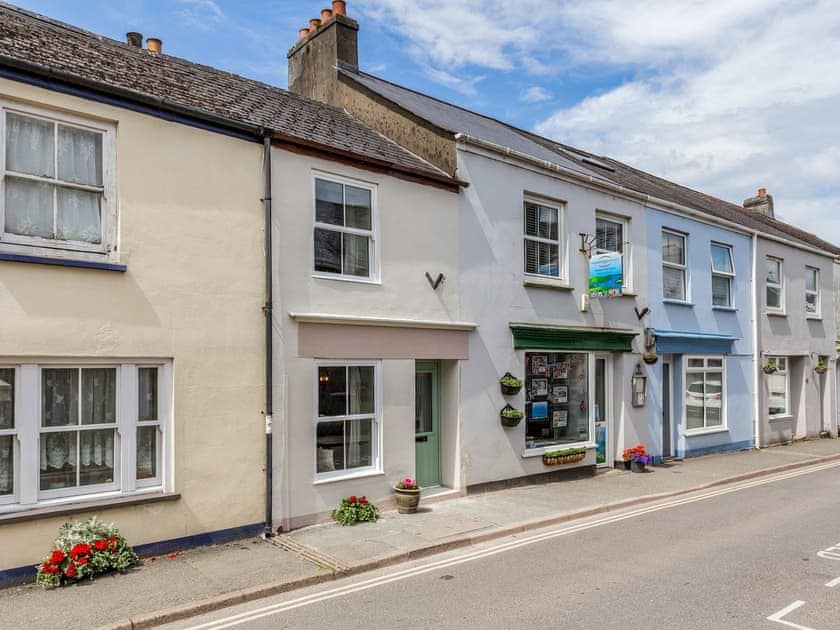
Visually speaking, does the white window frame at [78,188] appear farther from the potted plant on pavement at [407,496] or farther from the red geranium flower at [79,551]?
the potted plant on pavement at [407,496]

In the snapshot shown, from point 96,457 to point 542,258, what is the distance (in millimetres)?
9045

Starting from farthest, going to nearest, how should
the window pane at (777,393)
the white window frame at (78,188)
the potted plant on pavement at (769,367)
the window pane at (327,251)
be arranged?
the window pane at (777,393) → the potted plant on pavement at (769,367) → the window pane at (327,251) → the white window frame at (78,188)

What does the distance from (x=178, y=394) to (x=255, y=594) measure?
2770 millimetres

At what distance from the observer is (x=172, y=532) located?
8273 millimetres

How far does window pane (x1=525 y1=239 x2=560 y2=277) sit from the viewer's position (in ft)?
43.9

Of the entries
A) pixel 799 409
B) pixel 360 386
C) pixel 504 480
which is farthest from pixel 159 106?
pixel 799 409

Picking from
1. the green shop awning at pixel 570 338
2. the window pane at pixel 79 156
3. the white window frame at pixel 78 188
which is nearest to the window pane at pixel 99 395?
the white window frame at pixel 78 188

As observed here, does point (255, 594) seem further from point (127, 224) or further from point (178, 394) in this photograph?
point (127, 224)

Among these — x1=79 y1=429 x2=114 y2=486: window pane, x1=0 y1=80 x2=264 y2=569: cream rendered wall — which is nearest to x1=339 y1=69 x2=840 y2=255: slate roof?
x1=0 y1=80 x2=264 y2=569: cream rendered wall

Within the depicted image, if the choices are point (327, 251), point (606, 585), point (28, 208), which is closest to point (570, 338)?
point (327, 251)

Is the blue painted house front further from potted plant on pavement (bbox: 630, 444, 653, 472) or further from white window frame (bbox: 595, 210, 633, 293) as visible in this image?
potted plant on pavement (bbox: 630, 444, 653, 472)

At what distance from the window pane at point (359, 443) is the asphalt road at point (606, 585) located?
8.15 ft

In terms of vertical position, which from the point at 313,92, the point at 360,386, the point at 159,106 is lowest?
the point at 360,386

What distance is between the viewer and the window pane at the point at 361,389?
1050cm
